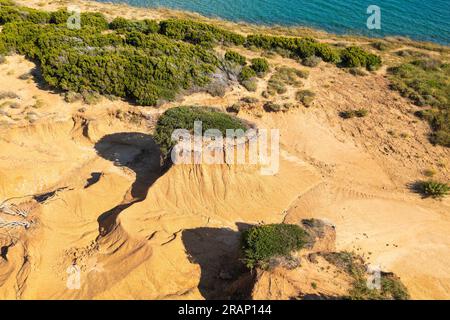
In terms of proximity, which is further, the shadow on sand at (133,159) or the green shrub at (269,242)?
the shadow on sand at (133,159)

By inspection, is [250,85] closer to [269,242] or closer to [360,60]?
[360,60]

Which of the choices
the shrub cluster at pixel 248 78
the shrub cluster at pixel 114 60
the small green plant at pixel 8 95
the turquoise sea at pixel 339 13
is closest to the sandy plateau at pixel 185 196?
the shrub cluster at pixel 248 78

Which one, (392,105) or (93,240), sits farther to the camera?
(392,105)

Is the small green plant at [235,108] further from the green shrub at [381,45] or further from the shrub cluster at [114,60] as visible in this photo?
the green shrub at [381,45]

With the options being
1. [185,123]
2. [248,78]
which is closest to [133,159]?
[185,123]
